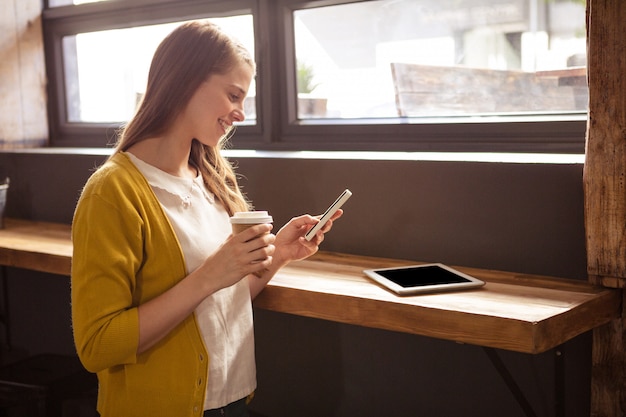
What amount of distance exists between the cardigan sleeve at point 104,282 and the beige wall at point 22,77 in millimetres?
2130

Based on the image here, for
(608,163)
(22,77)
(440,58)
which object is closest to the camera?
(608,163)

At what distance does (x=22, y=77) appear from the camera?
349 cm

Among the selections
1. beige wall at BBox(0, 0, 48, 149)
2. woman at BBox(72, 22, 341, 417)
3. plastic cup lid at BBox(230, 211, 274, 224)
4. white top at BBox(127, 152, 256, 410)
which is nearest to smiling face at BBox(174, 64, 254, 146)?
woman at BBox(72, 22, 341, 417)

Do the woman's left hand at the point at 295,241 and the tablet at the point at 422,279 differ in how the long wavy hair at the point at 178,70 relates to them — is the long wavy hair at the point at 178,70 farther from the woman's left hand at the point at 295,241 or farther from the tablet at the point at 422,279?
the tablet at the point at 422,279

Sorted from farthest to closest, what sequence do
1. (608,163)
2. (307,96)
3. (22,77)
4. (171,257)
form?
(22,77) < (307,96) < (608,163) < (171,257)

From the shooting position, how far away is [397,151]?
8.20 ft

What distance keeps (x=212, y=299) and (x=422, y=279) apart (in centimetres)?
56

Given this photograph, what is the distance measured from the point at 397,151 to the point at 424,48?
0.35m

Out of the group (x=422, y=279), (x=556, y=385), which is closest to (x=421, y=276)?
(x=422, y=279)

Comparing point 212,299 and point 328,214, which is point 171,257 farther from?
point 328,214

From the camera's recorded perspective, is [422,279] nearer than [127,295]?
No

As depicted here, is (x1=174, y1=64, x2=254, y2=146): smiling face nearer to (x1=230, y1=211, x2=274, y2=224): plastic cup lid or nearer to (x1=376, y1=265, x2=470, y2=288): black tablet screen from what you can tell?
(x1=230, y1=211, x2=274, y2=224): plastic cup lid

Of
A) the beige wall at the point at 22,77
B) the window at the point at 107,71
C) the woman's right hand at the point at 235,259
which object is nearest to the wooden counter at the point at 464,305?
the woman's right hand at the point at 235,259

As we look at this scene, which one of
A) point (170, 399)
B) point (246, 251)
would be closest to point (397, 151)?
point (246, 251)
